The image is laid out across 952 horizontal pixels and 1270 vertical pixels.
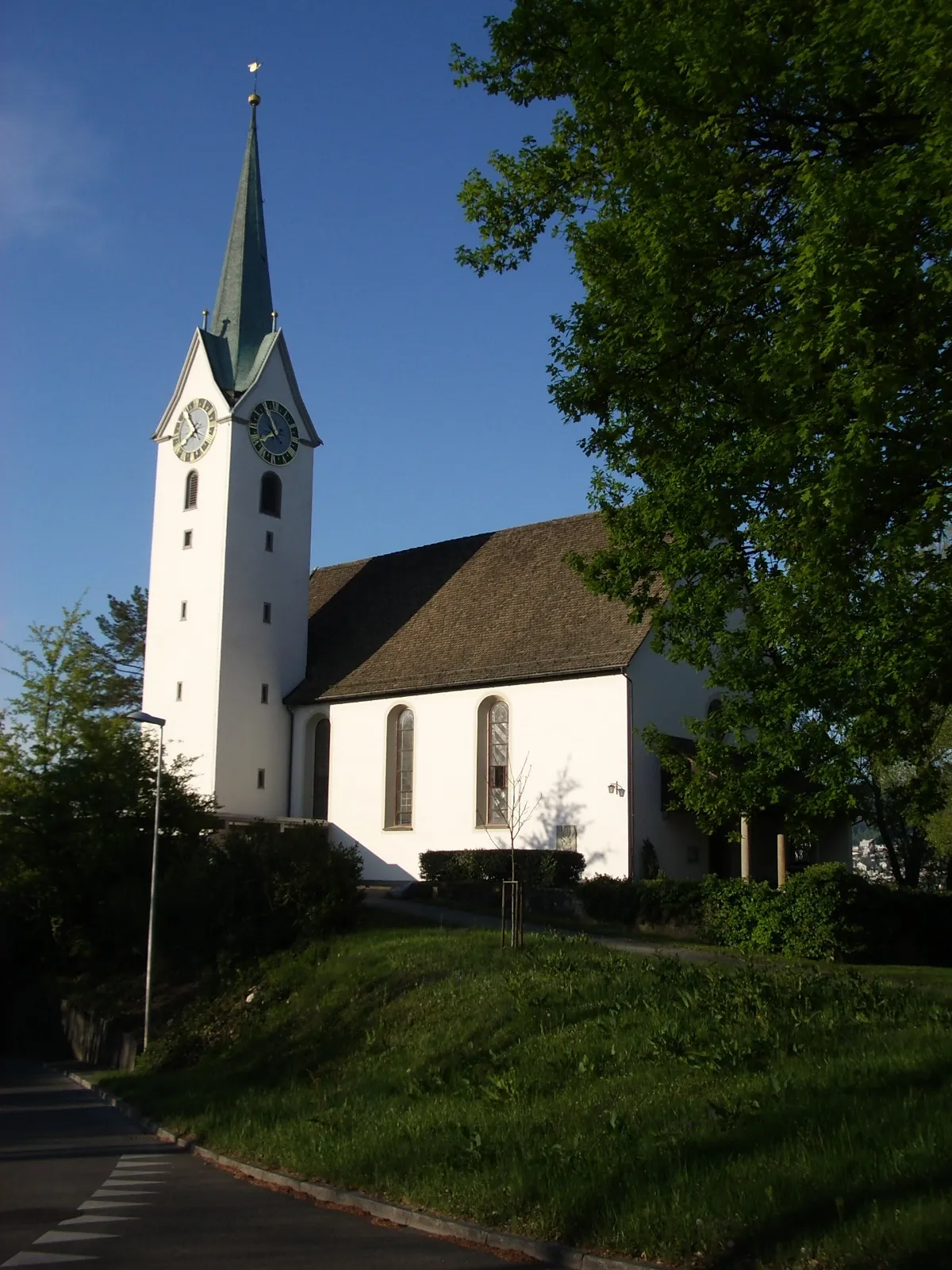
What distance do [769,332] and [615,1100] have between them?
24.5 ft

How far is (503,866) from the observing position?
105 feet

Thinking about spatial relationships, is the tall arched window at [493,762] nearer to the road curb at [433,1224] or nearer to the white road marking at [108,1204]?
the road curb at [433,1224]

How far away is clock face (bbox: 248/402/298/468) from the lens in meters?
43.1

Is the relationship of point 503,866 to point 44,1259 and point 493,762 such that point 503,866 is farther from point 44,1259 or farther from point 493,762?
point 44,1259

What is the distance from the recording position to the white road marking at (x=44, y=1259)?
332 inches

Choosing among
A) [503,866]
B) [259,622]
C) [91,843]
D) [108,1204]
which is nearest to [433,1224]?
[108,1204]

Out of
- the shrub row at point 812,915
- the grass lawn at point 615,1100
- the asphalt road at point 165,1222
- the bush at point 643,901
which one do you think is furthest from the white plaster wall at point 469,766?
the asphalt road at point 165,1222

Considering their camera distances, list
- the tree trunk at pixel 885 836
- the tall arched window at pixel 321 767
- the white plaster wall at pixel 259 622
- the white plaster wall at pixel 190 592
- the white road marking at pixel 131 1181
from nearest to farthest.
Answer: the white road marking at pixel 131 1181 → the white plaster wall at pixel 259 622 → the white plaster wall at pixel 190 592 → the tall arched window at pixel 321 767 → the tree trunk at pixel 885 836

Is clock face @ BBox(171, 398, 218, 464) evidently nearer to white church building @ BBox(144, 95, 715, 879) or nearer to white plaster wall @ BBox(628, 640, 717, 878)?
white church building @ BBox(144, 95, 715, 879)

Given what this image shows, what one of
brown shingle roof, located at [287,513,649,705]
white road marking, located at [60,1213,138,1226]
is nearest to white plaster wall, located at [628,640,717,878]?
brown shingle roof, located at [287,513,649,705]

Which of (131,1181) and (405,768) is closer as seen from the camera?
(131,1181)

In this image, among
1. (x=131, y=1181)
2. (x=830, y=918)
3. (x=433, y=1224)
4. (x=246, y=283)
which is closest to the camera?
(x=433, y=1224)

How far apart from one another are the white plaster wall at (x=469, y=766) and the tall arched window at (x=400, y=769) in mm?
223

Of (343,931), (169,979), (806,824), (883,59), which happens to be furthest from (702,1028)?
(169,979)
